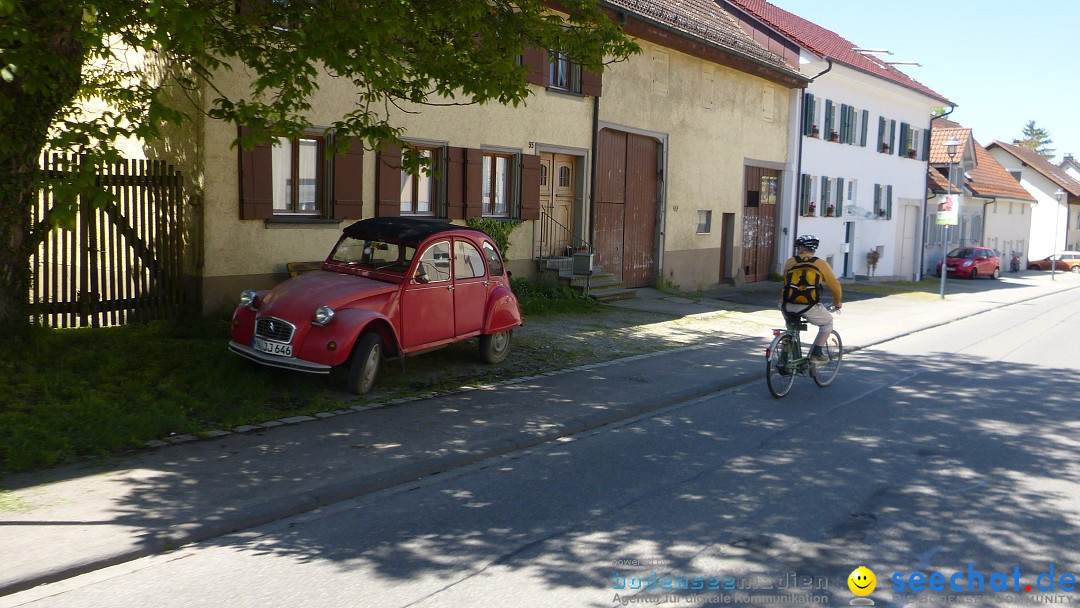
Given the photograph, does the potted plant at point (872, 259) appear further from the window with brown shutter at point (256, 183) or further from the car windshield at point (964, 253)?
the window with brown shutter at point (256, 183)

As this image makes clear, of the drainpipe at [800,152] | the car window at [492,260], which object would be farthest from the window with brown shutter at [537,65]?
the drainpipe at [800,152]

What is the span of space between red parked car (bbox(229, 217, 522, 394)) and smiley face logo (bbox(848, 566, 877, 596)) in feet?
17.8

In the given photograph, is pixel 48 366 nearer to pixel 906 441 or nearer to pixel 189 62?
pixel 189 62

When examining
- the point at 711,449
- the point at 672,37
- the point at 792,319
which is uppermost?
the point at 672,37

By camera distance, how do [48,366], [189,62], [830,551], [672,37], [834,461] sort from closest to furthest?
1. [830,551]
2. [834,461]
3. [48,366]
4. [189,62]
5. [672,37]

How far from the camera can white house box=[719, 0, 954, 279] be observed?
2955 cm

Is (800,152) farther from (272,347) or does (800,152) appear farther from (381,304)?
(272,347)

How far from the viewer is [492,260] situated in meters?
11.3

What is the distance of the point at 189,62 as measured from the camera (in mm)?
9859

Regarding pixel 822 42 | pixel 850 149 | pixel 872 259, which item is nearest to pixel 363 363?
pixel 850 149

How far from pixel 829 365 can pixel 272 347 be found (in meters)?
6.67

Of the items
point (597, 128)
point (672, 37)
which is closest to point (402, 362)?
point (597, 128)

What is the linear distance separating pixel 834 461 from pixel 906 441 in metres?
1.29

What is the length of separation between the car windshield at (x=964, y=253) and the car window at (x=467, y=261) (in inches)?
1536
